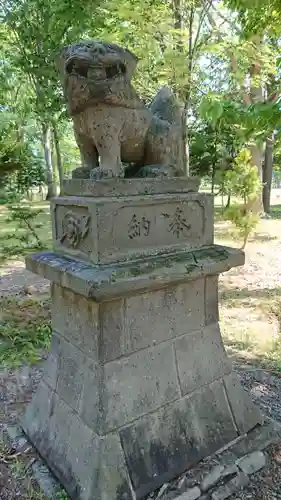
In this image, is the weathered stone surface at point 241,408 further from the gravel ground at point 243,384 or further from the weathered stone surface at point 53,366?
the weathered stone surface at point 53,366

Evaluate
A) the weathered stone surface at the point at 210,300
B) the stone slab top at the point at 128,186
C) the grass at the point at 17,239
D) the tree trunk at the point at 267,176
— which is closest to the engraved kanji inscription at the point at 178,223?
the stone slab top at the point at 128,186

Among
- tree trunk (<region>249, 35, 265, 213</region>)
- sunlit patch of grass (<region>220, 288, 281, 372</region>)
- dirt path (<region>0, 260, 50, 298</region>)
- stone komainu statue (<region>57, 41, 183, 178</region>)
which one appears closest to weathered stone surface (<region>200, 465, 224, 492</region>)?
sunlit patch of grass (<region>220, 288, 281, 372</region>)

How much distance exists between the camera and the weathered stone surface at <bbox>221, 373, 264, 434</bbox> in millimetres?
2525

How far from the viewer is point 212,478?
2.16m

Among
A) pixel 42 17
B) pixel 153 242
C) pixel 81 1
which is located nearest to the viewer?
pixel 153 242

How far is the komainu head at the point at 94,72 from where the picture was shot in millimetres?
1838

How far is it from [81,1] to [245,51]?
10.6 ft

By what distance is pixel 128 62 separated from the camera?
1.96 metres

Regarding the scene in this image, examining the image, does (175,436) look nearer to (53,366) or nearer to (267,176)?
(53,366)

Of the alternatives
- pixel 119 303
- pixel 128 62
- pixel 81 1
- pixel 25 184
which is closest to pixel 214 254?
pixel 119 303

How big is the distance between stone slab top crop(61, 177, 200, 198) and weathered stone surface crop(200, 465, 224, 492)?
1627 millimetres

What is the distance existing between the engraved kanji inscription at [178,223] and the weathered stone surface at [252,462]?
140 cm

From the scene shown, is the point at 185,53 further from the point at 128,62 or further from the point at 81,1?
the point at 128,62

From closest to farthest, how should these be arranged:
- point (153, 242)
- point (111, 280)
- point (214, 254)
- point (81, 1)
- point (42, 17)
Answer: point (111, 280), point (153, 242), point (214, 254), point (81, 1), point (42, 17)
